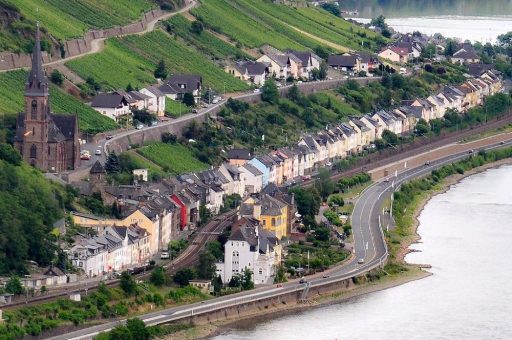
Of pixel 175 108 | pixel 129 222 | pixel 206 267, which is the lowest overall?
pixel 206 267

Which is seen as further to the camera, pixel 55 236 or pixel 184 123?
pixel 184 123

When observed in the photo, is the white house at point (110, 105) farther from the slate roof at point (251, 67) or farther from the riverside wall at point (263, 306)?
the slate roof at point (251, 67)

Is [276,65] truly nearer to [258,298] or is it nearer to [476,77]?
[476,77]

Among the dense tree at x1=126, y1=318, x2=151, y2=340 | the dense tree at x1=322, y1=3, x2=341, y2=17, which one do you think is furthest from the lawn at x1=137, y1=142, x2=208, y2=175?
the dense tree at x1=322, y1=3, x2=341, y2=17

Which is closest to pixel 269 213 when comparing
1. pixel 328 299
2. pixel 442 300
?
pixel 328 299

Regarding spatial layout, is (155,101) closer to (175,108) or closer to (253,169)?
(175,108)

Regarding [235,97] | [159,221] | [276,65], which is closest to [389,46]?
[276,65]
